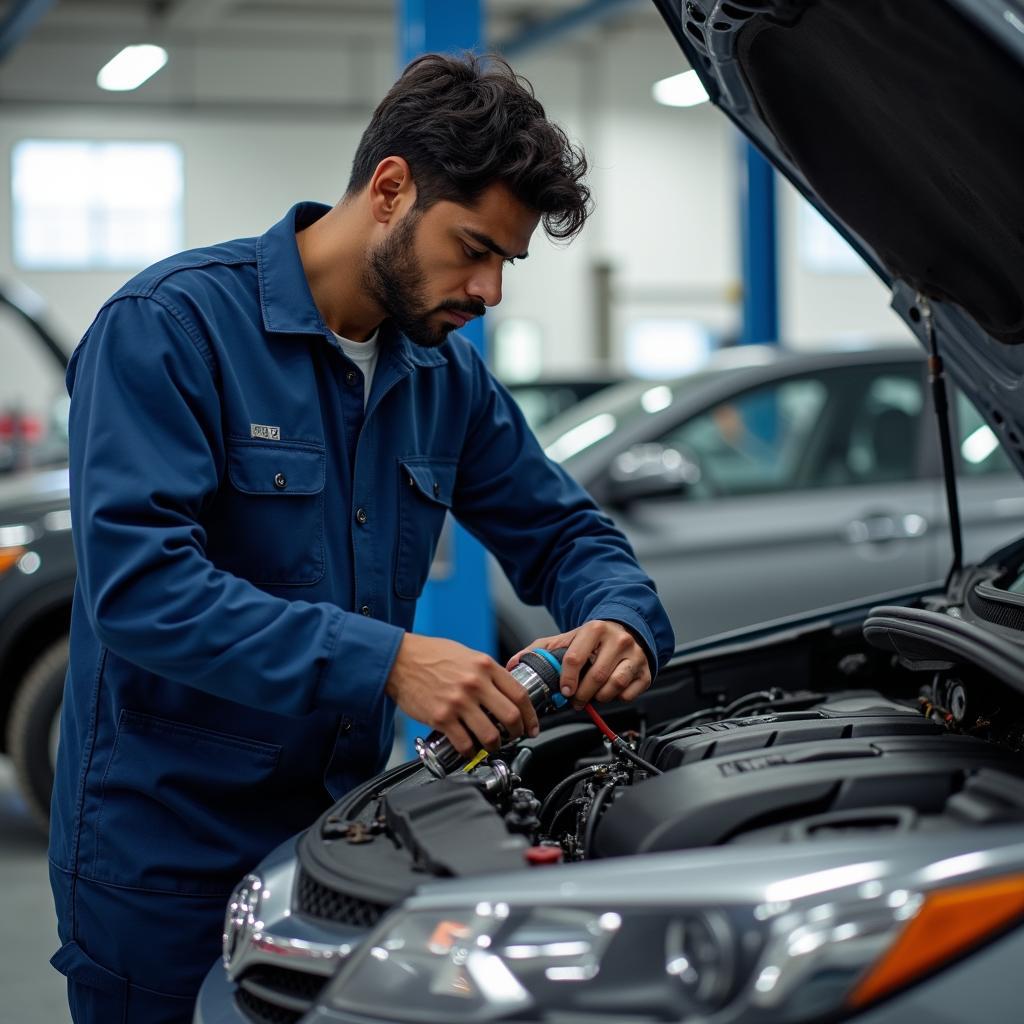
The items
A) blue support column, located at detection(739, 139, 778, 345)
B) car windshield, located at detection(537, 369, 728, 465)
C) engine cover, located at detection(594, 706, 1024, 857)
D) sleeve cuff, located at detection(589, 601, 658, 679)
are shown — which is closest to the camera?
engine cover, located at detection(594, 706, 1024, 857)

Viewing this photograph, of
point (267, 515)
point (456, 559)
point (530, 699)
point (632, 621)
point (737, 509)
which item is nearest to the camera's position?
point (530, 699)

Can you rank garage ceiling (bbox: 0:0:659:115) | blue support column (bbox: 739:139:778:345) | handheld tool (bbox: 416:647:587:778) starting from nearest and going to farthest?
1. handheld tool (bbox: 416:647:587:778)
2. blue support column (bbox: 739:139:778:345)
3. garage ceiling (bbox: 0:0:659:115)

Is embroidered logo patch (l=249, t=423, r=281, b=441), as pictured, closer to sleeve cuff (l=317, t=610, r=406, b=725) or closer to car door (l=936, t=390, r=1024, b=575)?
sleeve cuff (l=317, t=610, r=406, b=725)

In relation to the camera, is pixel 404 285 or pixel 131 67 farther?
pixel 131 67

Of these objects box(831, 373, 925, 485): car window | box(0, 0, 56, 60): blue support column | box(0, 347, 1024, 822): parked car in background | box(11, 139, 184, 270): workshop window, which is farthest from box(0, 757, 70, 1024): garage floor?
box(11, 139, 184, 270): workshop window

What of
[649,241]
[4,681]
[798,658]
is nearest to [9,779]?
[4,681]

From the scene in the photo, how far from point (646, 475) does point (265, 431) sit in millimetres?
2402

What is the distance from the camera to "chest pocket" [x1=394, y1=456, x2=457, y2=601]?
191cm

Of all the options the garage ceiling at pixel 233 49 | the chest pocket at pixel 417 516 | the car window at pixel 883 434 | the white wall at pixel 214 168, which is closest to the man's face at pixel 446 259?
the chest pocket at pixel 417 516

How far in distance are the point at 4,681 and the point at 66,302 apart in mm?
11270

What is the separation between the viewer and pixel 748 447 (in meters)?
4.77

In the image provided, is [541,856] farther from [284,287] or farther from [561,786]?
[284,287]

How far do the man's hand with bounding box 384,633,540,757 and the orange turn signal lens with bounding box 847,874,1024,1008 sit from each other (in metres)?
0.55

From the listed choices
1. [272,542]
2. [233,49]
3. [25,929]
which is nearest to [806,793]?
[272,542]
